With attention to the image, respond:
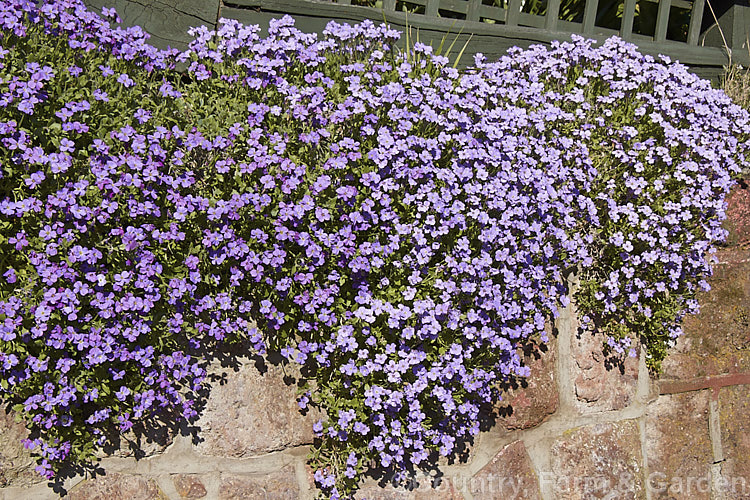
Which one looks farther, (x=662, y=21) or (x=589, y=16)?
(x=662, y=21)

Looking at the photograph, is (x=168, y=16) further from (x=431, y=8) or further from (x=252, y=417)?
(x=252, y=417)

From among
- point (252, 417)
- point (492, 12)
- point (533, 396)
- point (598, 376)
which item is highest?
point (492, 12)

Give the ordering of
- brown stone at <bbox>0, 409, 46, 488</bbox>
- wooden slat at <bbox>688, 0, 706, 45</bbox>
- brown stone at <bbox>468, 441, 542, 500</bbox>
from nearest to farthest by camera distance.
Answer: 1. brown stone at <bbox>0, 409, 46, 488</bbox>
2. brown stone at <bbox>468, 441, 542, 500</bbox>
3. wooden slat at <bbox>688, 0, 706, 45</bbox>

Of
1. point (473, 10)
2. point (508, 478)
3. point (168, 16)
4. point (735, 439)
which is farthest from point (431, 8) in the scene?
point (735, 439)

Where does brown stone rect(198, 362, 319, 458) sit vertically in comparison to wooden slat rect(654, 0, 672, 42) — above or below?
below

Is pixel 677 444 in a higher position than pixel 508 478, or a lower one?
higher

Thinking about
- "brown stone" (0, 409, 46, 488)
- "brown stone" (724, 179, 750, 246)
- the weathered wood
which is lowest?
"brown stone" (0, 409, 46, 488)

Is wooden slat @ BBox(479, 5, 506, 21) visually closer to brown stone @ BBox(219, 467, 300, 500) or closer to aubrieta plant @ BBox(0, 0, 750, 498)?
aubrieta plant @ BBox(0, 0, 750, 498)

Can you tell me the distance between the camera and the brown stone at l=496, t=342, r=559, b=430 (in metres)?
3.62

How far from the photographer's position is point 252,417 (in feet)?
10.6

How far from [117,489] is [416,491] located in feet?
4.90

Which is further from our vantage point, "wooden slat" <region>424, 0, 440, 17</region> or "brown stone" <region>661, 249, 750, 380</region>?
"wooden slat" <region>424, 0, 440, 17</region>

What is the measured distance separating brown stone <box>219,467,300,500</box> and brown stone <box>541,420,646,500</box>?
1.44m

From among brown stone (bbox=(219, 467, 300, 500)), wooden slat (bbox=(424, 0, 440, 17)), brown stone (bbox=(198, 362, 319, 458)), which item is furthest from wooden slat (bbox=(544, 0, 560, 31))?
brown stone (bbox=(219, 467, 300, 500))
